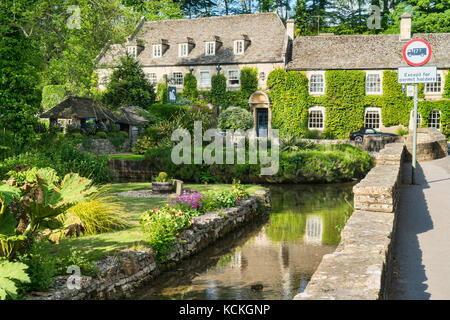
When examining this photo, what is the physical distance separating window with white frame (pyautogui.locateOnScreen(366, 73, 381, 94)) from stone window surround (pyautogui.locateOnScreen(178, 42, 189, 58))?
1523cm

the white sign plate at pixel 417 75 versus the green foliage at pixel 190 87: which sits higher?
the green foliage at pixel 190 87

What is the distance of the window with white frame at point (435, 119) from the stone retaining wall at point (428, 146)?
11.0 metres

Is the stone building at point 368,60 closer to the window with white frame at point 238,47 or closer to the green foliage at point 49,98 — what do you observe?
the window with white frame at point 238,47

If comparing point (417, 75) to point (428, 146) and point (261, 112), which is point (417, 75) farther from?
point (261, 112)

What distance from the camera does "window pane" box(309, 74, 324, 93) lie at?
35.4 m

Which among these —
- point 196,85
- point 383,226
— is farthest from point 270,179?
point 196,85

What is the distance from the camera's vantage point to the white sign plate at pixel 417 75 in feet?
39.8

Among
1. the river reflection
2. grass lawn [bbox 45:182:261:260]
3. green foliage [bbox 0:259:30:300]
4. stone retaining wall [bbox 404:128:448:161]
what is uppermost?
stone retaining wall [bbox 404:128:448:161]

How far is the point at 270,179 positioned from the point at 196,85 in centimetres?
2046

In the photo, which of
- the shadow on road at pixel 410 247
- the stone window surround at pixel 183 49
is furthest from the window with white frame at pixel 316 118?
the shadow on road at pixel 410 247

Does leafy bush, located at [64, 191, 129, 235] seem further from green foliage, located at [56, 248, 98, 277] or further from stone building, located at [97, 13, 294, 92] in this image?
stone building, located at [97, 13, 294, 92]

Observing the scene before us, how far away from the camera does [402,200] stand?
36.2 feet

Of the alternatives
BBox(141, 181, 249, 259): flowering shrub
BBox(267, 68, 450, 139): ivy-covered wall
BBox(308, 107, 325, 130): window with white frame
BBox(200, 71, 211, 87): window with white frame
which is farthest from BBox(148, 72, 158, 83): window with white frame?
BBox(141, 181, 249, 259): flowering shrub
